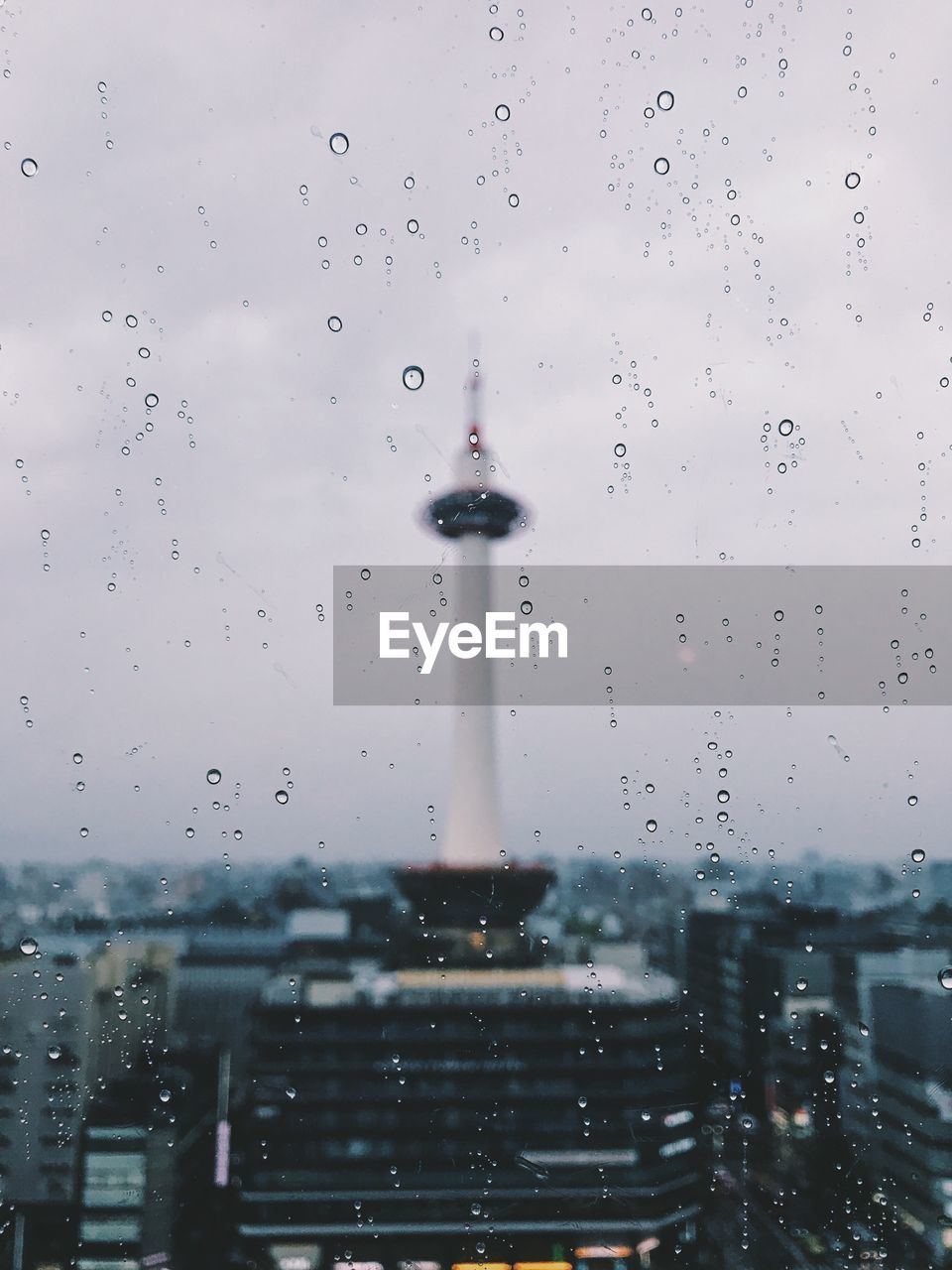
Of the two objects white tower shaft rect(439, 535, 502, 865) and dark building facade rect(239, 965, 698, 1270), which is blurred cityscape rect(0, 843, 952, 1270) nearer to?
dark building facade rect(239, 965, 698, 1270)

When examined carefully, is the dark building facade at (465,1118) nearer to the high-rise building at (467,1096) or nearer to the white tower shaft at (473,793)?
the high-rise building at (467,1096)

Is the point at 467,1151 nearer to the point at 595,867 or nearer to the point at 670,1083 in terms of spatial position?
the point at 670,1083

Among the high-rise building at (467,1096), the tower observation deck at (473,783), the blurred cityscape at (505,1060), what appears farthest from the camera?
the high-rise building at (467,1096)

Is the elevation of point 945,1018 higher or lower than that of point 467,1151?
higher

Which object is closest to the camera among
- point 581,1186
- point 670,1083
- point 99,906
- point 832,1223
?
point 99,906

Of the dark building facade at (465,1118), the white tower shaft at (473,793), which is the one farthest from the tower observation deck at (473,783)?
the dark building facade at (465,1118)

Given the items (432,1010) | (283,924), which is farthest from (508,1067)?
(283,924)

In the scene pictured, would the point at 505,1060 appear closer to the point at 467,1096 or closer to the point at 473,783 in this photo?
the point at 467,1096
